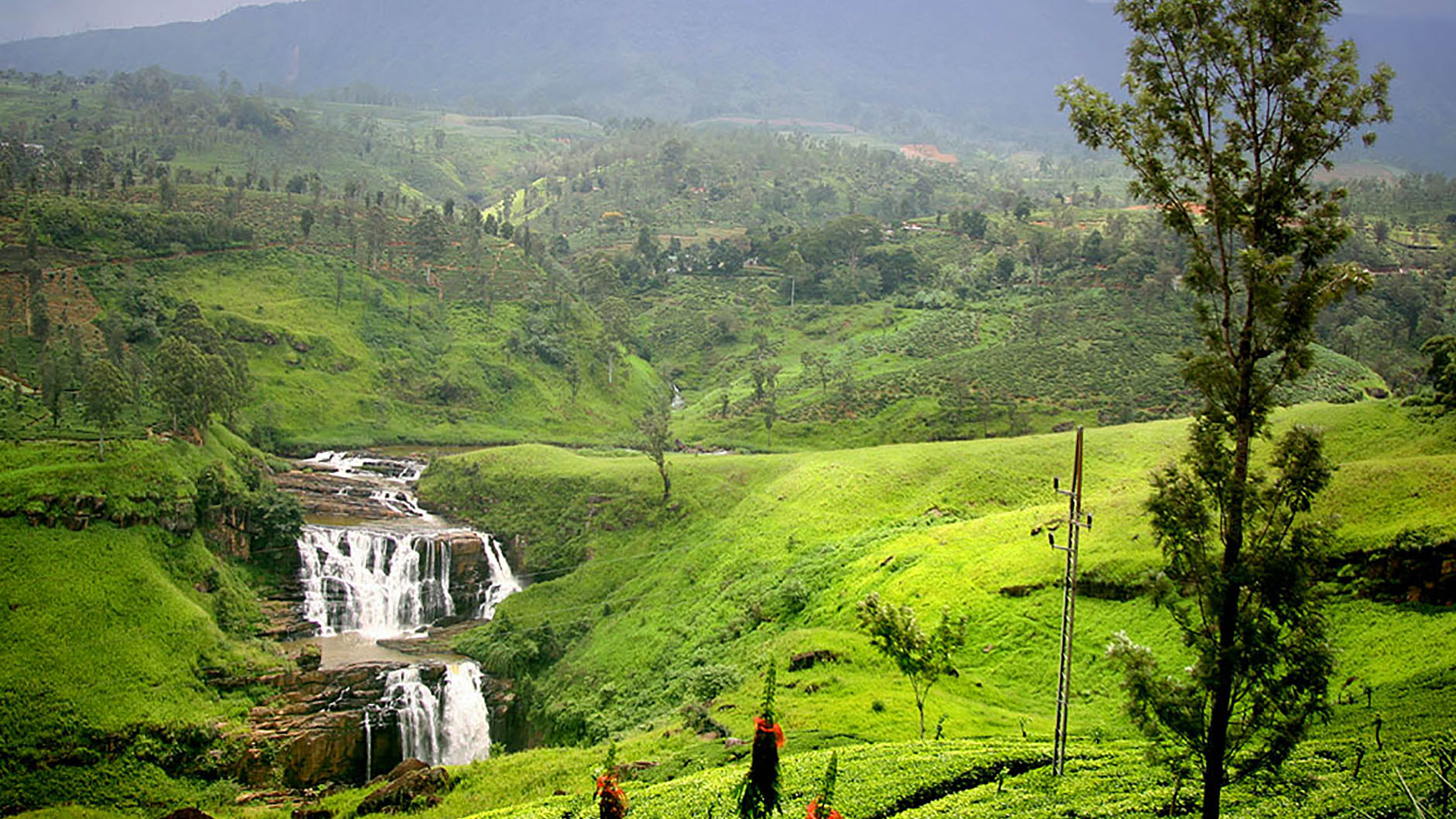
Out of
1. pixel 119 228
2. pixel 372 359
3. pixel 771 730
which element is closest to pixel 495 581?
pixel 372 359

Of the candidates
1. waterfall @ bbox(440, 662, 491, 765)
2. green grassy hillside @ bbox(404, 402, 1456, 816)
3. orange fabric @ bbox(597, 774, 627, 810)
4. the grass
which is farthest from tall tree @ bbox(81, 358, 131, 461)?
orange fabric @ bbox(597, 774, 627, 810)

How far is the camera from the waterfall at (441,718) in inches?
1508

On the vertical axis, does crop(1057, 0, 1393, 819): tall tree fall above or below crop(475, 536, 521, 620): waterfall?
above

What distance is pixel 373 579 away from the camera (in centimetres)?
4988

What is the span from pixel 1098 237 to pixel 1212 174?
10526cm

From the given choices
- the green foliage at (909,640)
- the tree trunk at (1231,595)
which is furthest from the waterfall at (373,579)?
the tree trunk at (1231,595)

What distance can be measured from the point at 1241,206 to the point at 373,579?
4697cm

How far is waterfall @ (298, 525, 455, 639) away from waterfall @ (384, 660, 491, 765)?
28.8ft

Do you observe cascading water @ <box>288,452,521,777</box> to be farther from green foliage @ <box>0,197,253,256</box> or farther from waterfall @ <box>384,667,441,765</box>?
green foliage @ <box>0,197,253,256</box>

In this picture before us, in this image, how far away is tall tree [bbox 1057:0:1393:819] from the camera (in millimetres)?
12391

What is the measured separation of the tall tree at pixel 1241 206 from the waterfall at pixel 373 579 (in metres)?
44.3

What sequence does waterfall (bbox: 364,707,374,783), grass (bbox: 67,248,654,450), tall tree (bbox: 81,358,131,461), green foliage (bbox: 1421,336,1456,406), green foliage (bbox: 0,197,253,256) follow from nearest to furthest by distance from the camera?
waterfall (bbox: 364,707,374,783) < green foliage (bbox: 1421,336,1456,406) < tall tree (bbox: 81,358,131,461) < grass (bbox: 67,248,654,450) < green foliage (bbox: 0,197,253,256)

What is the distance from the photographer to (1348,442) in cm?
4069

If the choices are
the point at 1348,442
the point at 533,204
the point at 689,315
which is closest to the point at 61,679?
the point at 1348,442
